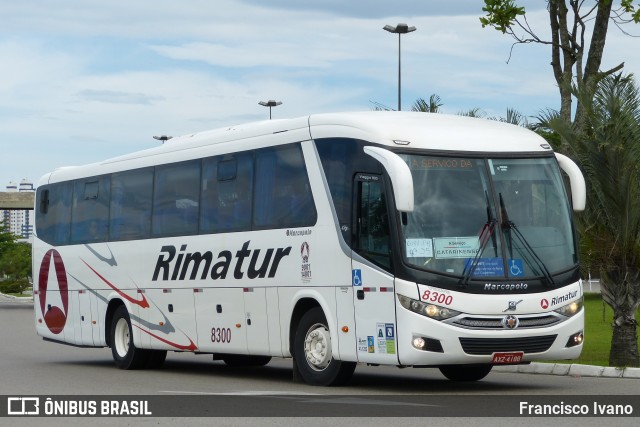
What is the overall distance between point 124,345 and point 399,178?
29.6 ft

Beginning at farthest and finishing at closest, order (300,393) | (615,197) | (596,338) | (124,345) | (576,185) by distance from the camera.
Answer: (596,338) → (124,345) → (615,197) → (576,185) → (300,393)

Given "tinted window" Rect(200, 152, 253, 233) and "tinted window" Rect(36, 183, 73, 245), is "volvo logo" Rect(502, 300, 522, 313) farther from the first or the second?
"tinted window" Rect(36, 183, 73, 245)

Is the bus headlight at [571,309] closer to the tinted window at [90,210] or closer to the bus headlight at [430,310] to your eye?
the bus headlight at [430,310]

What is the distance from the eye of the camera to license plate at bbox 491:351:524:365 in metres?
15.3

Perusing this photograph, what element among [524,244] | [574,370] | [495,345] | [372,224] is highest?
[372,224]

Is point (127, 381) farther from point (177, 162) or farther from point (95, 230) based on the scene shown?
point (95, 230)

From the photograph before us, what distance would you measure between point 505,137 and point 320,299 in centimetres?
301

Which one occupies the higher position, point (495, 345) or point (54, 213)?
point (54, 213)

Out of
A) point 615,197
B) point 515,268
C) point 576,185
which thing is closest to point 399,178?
point 515,268

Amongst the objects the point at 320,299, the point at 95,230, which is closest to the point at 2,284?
the point at 95,230

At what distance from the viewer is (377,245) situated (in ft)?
51.5

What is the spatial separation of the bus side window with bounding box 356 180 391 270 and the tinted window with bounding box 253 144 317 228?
1.01 m

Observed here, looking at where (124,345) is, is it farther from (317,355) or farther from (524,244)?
(524,244)

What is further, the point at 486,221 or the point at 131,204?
the point at 131,204
